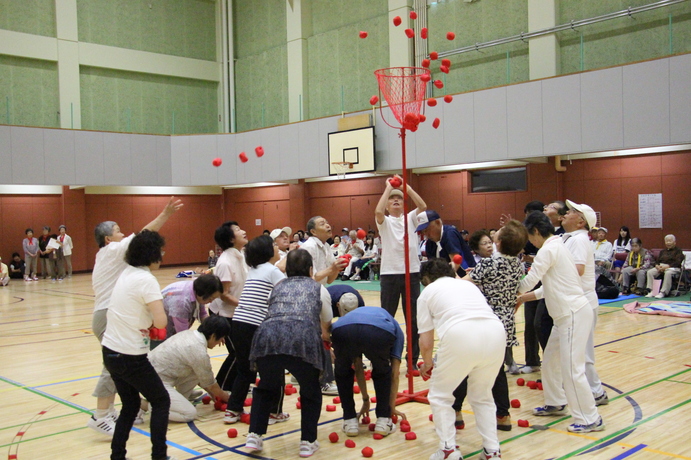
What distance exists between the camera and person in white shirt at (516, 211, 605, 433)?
4512 millimetres

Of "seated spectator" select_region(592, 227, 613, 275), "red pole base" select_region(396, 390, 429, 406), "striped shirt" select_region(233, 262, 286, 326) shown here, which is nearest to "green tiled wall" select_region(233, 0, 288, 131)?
"seated spectator" select_region(592, 227, 613, 275)

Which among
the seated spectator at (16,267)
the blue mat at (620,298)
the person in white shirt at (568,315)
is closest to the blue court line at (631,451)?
the person in white shirt at (568,315)

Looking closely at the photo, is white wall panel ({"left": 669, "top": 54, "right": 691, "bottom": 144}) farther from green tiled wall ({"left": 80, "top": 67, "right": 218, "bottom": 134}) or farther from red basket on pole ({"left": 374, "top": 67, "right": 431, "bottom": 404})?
green tiled wall ({"left": 80, "top": 67, "right": 218, "bottom": 134})

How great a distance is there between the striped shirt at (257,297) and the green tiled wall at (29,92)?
19.6 m

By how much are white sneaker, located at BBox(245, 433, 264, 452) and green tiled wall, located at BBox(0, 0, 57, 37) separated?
71.8 ft

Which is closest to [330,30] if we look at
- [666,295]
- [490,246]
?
[666,295]

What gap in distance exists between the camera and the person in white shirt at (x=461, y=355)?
12.3ft

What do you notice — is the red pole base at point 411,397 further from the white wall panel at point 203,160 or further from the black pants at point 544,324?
the white wall panel at point 203,160

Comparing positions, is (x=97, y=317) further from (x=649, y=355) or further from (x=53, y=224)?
(x=53, y=224)

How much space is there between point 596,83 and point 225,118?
15.3 m

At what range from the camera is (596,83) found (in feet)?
47.7

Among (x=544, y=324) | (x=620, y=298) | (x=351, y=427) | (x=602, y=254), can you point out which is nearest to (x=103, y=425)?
(x=351, y=427)

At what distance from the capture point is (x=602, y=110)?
1445cm

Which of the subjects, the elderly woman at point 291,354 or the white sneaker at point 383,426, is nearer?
the elderly woman at point 291,354
